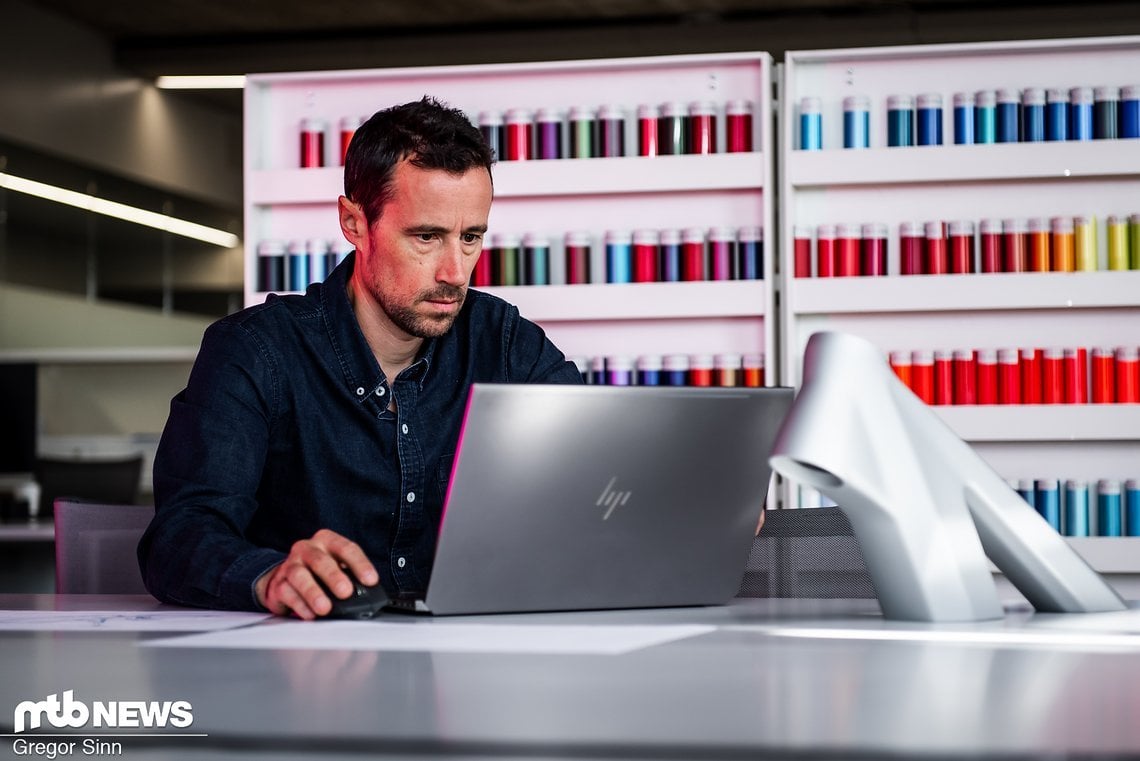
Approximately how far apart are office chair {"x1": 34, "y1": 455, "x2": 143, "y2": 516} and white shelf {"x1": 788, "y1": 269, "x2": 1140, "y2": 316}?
2543mm

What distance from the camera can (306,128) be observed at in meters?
3.66

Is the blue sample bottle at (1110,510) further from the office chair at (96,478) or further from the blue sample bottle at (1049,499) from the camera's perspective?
the office chair at (96,478)

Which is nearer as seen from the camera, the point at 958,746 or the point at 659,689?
the point at 958,746

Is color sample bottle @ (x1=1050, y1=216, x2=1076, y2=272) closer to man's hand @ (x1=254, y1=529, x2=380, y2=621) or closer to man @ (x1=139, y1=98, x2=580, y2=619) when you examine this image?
man @ (x1=139, y1=98, x2=580, y2=619)

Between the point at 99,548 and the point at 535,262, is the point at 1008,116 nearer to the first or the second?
the point at 535,262

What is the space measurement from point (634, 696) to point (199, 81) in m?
5.91

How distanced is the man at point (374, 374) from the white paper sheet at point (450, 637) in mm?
403

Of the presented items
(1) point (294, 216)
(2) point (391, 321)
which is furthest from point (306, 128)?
(2) point (391, 321)

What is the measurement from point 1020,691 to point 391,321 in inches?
43.0

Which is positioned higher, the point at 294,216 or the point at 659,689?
the point at 294,216

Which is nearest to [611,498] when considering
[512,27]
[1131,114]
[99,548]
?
[99,548]

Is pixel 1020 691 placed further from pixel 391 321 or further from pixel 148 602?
pixel 391 321

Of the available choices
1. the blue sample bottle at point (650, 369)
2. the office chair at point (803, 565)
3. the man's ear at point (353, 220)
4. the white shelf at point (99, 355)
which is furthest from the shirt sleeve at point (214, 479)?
the white shelf at point (99, 355)

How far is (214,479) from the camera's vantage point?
1.44 meters
